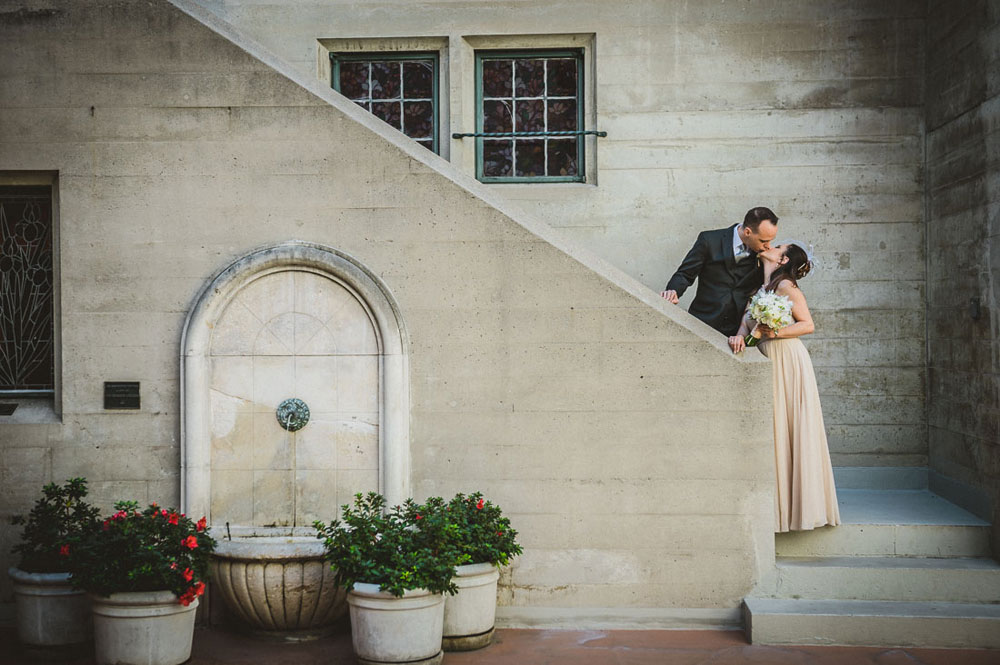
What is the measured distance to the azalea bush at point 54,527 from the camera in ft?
21.7

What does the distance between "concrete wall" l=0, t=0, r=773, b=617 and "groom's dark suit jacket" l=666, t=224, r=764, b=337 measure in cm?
93

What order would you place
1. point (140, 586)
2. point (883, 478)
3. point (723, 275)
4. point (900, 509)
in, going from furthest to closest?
point (883, 478), point (723, 275), point (900, 509), point (140, 586)

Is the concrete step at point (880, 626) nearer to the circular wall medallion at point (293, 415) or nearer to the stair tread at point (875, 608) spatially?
the stair tread at point (875, 608)

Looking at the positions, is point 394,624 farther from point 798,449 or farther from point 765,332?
point 765,332

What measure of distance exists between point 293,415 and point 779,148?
5.04m

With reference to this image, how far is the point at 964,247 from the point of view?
321 inches

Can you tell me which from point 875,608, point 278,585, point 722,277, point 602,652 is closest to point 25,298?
point 278,585

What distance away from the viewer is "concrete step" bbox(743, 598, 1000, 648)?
21.8 feet

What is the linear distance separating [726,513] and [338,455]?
8.94 feet

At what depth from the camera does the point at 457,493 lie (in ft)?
23.3

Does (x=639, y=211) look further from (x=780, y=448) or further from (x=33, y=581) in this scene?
(x=33, y=581)

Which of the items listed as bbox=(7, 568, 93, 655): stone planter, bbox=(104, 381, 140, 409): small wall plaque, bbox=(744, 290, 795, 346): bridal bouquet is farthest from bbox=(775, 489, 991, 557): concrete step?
bbox=(7, 568, 93, 655): stone planter

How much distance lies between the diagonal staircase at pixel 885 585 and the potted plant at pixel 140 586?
3.64m

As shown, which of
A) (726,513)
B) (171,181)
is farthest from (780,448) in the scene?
(171,181)
